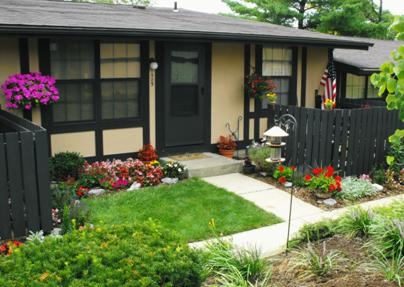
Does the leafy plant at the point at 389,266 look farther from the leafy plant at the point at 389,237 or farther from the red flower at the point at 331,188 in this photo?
the red flower at the point at 331,188

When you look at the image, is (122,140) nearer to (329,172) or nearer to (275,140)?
(329,172)

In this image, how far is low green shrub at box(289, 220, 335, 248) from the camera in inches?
201

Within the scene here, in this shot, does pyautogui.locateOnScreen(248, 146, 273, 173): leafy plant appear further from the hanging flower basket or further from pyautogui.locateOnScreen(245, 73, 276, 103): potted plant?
the hanging flower basket

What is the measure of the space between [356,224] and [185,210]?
236 cm

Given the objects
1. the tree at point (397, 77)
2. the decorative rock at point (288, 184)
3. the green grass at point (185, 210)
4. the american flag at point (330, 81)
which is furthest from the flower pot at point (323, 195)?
the american flag at point (330, 81)

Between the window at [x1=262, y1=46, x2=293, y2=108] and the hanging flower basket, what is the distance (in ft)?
15.3

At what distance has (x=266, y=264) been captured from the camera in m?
4.37

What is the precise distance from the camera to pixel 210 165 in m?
8.44

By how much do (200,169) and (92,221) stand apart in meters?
2.76

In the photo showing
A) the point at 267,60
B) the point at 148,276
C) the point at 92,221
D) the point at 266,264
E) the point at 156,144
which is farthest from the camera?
the point at 267,60

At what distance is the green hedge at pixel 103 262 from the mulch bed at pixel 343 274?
102cm

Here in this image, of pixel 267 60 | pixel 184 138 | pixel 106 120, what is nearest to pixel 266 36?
pixel 267 60

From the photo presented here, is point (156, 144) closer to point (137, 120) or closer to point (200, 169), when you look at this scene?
point (137, 120)

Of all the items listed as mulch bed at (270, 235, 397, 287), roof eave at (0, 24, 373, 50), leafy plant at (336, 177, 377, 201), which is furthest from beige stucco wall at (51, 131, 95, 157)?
mulch bed at (270, 235, 397, 287)
